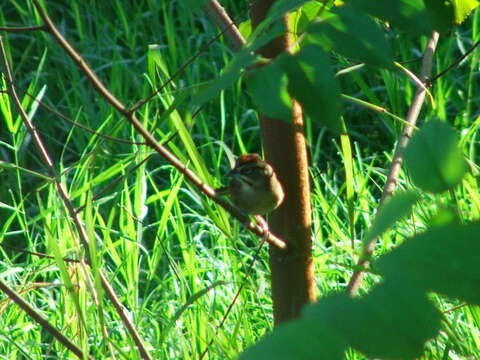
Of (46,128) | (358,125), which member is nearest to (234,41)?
(358,125)

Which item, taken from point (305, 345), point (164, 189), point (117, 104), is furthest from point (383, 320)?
point (164, 189)

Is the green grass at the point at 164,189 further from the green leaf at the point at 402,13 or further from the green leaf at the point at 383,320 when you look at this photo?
the green leaf at the point at 383,320

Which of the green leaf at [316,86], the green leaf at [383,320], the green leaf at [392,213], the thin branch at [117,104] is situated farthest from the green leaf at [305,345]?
the thin branch at [117,104]

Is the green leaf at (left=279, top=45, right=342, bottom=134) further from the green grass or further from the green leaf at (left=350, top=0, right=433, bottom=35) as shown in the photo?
the green grass

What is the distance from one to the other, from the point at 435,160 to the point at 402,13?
25 centimetres

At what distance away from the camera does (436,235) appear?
0.89m

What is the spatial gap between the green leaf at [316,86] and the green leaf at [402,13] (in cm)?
13

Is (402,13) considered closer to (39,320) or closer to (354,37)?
(354,37)

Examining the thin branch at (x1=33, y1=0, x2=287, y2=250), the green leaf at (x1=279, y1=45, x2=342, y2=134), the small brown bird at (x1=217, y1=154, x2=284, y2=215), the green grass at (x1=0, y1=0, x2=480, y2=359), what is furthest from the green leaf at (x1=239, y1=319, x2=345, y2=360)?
the small brown bird at (x1=217, y1=154, x2=284, y2=215)

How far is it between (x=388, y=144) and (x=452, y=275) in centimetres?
386

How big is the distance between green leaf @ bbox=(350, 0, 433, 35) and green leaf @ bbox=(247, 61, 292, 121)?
16cm

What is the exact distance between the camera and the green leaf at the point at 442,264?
0.88 metres

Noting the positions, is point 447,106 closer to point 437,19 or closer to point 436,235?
point 437,19

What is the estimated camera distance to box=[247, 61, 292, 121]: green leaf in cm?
101
